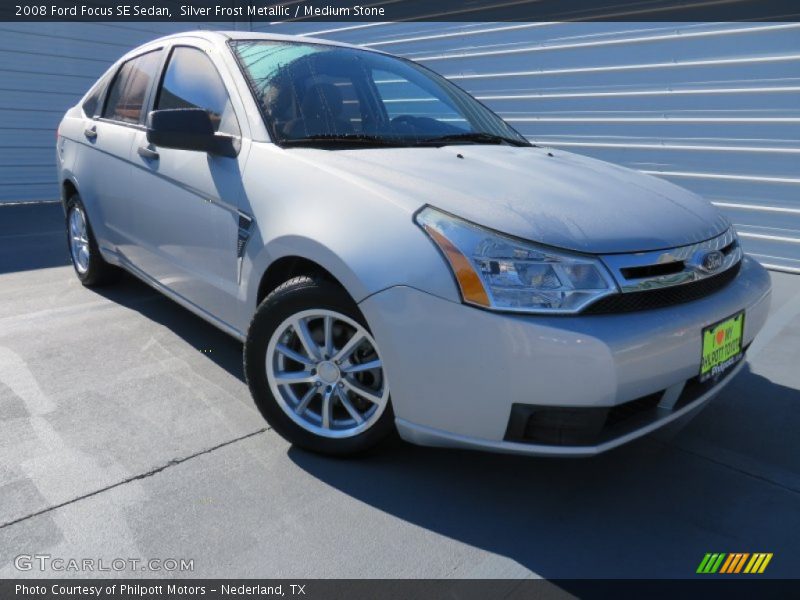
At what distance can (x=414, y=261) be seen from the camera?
188cm

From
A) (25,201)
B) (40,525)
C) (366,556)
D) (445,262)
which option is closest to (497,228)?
(445,262)

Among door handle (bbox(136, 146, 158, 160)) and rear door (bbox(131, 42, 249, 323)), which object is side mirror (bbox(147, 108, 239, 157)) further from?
door handle (bbox(136, 146, 158, 160))

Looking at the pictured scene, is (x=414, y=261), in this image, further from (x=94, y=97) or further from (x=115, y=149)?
(x=94, y=97)

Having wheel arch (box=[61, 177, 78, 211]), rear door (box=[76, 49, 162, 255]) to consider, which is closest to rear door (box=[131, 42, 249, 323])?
rear door (box=[76, 49, 162, 255])

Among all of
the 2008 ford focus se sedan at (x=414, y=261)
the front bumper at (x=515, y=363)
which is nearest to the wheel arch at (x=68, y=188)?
the 2008 ford focus se sedan at (x=414, y=261)

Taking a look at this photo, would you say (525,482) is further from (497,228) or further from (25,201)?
(25,201)

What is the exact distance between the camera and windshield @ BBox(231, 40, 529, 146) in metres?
2.59

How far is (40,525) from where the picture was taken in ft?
6.32

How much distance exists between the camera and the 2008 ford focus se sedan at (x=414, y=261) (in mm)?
1811

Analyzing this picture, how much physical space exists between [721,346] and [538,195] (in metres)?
0.77

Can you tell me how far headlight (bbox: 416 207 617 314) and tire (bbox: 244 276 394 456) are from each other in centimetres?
42

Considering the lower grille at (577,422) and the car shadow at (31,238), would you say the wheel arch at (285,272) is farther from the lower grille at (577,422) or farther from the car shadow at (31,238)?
the car shadow at (31,238)

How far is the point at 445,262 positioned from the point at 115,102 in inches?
108

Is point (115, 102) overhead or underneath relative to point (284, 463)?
overhead
